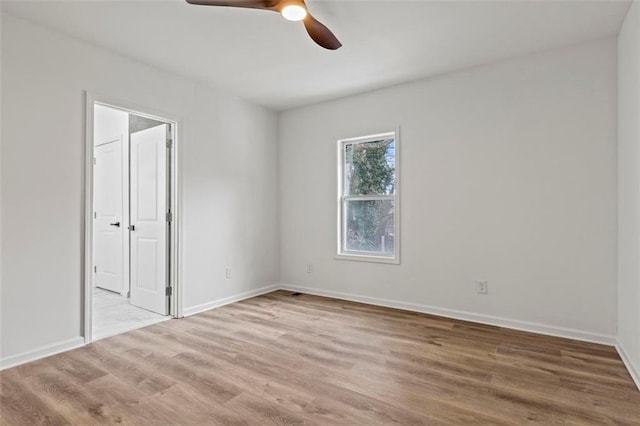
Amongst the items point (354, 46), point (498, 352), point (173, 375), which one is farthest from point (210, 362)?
point (354, 46)

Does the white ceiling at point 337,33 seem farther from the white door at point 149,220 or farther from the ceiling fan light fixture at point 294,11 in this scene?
the white door at point 149,220

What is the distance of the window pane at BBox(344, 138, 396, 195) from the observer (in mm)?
4199

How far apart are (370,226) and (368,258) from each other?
41 centimetres

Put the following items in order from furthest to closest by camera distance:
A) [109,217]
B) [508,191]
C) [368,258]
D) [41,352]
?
1. [109,217]
2. [368,258]
3. [508,191]
4. [41,352]

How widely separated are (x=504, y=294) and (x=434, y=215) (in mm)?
1026

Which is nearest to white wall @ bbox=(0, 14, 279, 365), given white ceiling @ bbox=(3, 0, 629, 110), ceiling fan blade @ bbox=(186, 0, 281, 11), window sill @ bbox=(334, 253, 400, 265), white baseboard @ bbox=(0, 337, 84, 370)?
white baseboard @ bbox=(0, 337, 84, 370)

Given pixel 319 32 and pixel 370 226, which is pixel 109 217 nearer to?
pixel 370 226

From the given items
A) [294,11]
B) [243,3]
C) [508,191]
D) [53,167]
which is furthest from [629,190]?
[53,167]

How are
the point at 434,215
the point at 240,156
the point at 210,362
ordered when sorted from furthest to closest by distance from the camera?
the point at 240,156, the point at 434,215, the point at 210,362

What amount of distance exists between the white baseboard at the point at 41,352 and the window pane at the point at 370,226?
2.98 metres

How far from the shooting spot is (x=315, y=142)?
4727mm

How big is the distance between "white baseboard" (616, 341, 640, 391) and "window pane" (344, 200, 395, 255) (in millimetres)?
2161

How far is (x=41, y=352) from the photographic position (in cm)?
269

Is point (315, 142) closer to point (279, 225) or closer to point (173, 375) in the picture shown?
point (279, 225)
